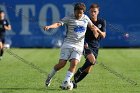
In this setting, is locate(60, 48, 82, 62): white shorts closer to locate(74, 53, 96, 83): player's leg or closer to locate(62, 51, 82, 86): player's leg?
locate(62, 51, 82, 86): player's leg

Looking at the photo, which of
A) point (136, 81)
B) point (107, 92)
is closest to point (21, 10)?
point (136, 81)

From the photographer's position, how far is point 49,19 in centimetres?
4009

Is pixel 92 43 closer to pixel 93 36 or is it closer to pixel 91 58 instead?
pixel 93 36

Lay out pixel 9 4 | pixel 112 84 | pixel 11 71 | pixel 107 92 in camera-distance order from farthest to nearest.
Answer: pixel 9 4 → pixel 11 71 → pixel 112 84 → pixel 107 92

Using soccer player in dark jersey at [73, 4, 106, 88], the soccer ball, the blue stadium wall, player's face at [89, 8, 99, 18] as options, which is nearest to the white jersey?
player's face at [89, 8, 99, 18]

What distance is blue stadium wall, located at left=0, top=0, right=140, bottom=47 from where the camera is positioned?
40.0 metres

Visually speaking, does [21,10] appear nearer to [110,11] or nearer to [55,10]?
[55,10]

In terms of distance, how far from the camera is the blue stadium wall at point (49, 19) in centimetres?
4000

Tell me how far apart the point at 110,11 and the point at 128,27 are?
1575mm

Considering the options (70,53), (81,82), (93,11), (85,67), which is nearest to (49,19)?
(81,82)

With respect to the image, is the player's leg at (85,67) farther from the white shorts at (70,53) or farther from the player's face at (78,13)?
the player's face at (78,13)

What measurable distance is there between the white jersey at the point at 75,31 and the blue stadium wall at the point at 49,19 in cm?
2555

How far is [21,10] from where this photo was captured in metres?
40.2

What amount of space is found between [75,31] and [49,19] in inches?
1025
